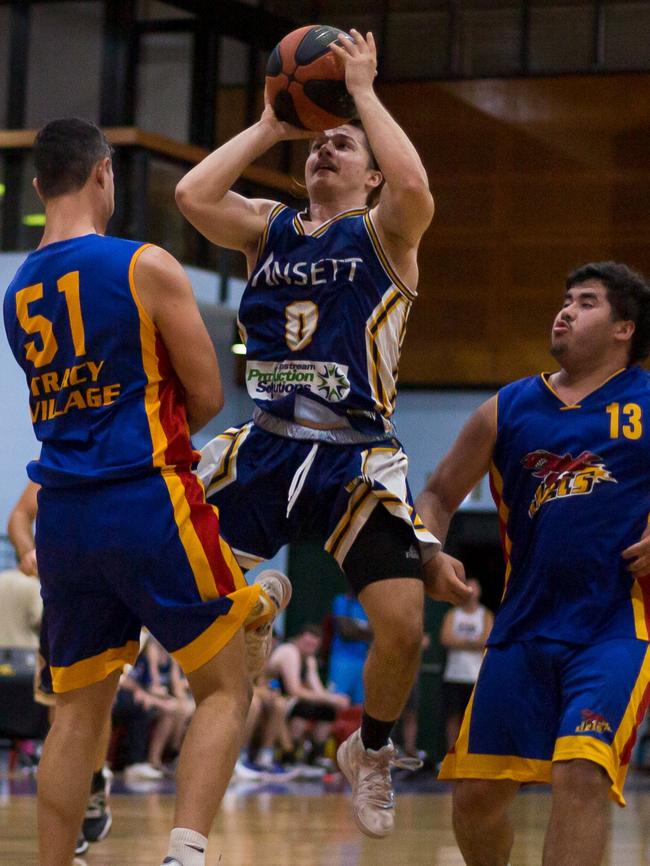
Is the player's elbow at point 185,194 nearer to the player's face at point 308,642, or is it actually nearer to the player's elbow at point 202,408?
the player's elbow at point 202,408

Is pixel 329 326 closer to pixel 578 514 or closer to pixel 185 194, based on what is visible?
pixel 185 194

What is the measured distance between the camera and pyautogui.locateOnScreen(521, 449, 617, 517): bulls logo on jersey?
458 cm

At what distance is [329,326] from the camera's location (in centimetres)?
476

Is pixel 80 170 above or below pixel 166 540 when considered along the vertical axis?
above

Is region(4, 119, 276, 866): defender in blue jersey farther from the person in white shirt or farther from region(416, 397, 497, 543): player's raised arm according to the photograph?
the person in white shirt

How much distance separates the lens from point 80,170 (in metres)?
4.36

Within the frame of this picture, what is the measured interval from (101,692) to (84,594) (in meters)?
0.33

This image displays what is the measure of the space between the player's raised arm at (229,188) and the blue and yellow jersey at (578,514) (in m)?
1.12

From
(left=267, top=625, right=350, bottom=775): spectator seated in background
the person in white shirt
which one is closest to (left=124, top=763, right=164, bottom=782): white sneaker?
(left=267, top=625, right=350, bottom=775): spectator seated in background

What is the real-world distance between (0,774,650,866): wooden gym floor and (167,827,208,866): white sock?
1174mm

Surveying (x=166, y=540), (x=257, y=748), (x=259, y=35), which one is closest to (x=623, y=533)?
(x=166, y=540)

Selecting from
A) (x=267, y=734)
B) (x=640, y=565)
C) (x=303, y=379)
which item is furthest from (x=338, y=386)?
(x=267, y=734)

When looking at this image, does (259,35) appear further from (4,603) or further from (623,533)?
(623,533)

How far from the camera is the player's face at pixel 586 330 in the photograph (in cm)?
477
